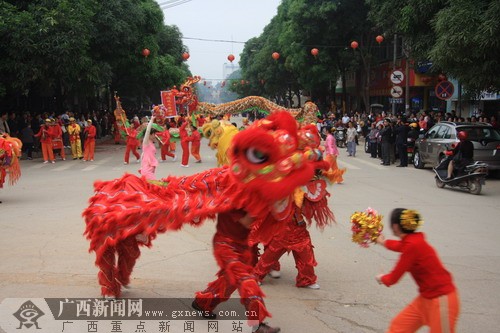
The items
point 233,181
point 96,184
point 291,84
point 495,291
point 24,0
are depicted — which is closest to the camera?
point 233,181

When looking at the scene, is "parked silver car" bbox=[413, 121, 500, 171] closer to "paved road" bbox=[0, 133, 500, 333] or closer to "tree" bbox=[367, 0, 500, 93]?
"tree" bbox=[367, 0, 500, 93]

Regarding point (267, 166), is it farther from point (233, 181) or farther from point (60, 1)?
point (60, 1)

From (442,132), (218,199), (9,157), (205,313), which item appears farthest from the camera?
(442,132)

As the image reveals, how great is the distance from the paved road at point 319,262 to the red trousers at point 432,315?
3.29 ft

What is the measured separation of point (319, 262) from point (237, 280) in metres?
2.75

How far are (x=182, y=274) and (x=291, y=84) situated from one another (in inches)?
2134

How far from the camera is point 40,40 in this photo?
1870 centimetres

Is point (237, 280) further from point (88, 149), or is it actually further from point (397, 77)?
point (397, 77)

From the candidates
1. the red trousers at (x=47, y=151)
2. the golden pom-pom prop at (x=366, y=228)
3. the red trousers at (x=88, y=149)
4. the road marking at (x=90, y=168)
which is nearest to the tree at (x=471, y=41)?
the golden pom-pom prop at (x=366, y=228)

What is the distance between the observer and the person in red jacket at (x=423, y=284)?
3758 mm

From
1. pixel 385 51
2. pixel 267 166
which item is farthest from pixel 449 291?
pixel 385 51

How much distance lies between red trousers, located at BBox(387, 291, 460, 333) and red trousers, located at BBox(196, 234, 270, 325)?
1.05 m

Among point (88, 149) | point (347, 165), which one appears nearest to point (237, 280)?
point (347, 165)

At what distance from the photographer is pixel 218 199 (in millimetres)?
4555
